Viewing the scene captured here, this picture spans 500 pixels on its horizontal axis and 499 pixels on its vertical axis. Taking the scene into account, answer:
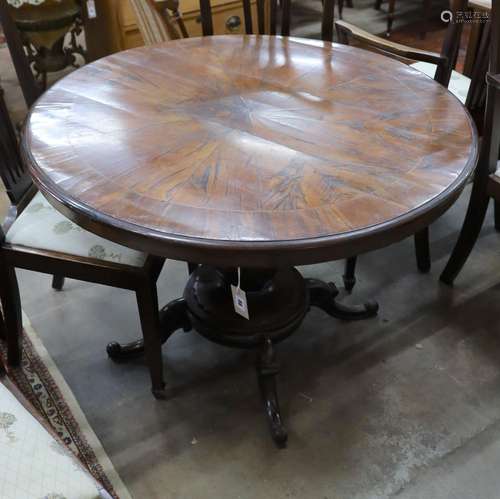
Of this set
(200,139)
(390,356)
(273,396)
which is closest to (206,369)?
(273,396)

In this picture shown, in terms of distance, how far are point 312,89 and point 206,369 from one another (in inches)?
31.7

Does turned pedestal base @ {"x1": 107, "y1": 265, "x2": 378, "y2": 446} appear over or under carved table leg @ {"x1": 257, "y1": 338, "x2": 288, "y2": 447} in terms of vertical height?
over

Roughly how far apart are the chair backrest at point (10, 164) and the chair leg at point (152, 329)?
1.41 ft

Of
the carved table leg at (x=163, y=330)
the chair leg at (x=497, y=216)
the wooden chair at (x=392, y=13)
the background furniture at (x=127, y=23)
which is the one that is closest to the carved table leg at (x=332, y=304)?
the carved table leg at (x=163, y=330)

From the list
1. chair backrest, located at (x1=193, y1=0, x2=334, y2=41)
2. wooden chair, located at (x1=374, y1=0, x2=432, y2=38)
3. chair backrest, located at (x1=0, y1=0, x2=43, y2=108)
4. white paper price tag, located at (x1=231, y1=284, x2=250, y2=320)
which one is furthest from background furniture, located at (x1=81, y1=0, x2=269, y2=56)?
white paper price tag, located at (x1=231, y1=284, x2=250, y2=320)

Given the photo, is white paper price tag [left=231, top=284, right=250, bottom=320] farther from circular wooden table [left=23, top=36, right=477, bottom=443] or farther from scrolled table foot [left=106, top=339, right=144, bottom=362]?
scrolled table foot [left=106, top=339, right=144, bottom=362]

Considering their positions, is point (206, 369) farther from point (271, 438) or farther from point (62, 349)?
point (62, 349)

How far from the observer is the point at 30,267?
4.05ft

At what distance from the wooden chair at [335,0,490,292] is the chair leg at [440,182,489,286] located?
0.09m

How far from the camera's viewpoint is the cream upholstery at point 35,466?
0.74m

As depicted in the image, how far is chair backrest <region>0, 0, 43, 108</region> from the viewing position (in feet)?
4.46

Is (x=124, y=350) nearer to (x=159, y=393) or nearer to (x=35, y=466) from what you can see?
(x=159, y=393)

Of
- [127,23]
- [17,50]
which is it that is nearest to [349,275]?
[17,50]

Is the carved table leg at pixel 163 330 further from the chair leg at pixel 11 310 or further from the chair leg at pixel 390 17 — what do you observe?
the chair leg at pixel 390 17
